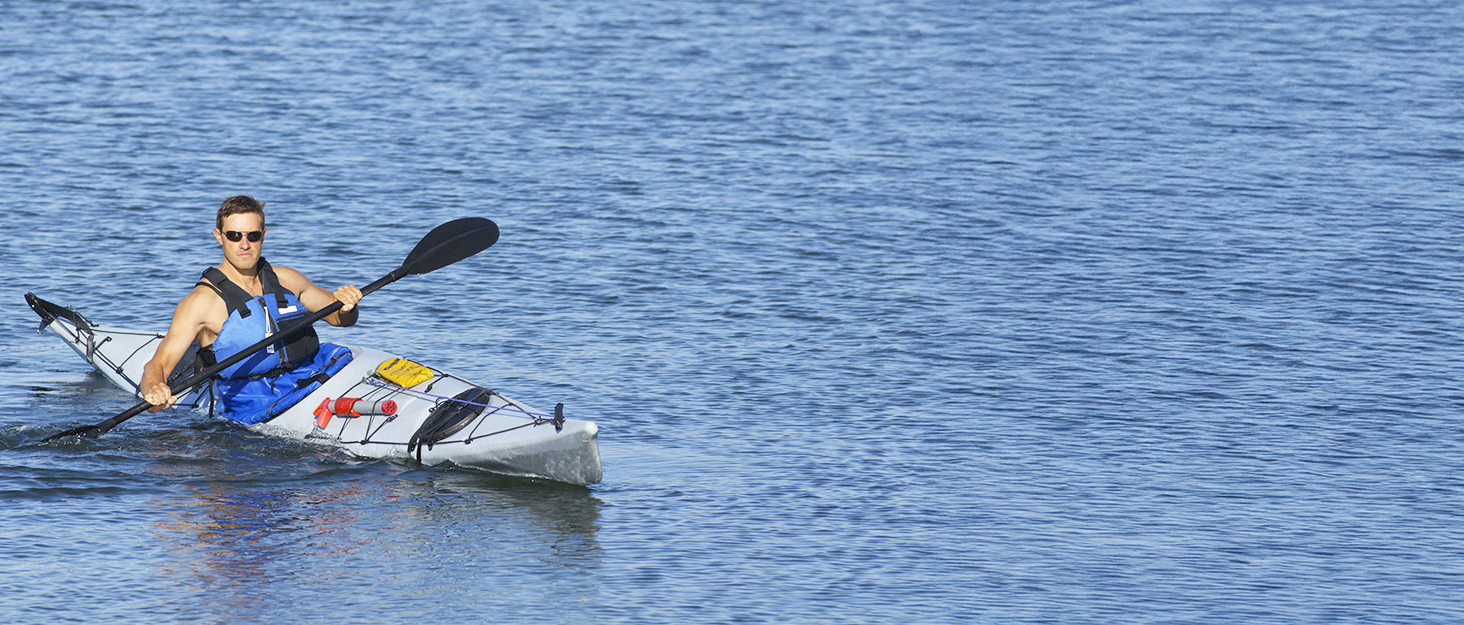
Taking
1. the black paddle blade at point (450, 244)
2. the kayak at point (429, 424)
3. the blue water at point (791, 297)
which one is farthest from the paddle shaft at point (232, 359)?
the black paddle blade at point (450, 244)

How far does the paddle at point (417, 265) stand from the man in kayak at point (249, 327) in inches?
3.9

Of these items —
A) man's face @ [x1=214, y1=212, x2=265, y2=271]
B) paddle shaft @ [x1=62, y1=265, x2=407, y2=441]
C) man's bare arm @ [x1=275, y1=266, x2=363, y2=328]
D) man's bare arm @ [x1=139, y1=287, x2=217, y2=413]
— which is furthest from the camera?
man's bare arm @ [x1=275, y1=266, x2=363, y2=328]

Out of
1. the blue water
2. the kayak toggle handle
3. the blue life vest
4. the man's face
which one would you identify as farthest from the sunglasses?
the blue water

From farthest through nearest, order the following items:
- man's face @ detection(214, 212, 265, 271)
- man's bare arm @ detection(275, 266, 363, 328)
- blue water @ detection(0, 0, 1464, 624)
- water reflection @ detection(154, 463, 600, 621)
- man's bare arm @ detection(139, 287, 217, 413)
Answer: man's bare arm @ detection(275, 266, 363, 328) < man's face @ detection(214, 212, 265, 271) < man's bare arm @ detection(139, 287, 217, 413) < blue water @ detection(0, 0, 1464, 624) < water reflection @ detection(154, 463, 600, 621)

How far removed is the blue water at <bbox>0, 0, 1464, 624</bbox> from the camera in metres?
6.89

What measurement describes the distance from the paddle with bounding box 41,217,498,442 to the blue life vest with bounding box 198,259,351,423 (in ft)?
0.30

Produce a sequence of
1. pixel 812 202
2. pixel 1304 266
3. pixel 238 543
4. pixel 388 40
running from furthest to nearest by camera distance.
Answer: pixel 388 40 → pixel 812 202 → pixel 1304 266 → pixel 238 543

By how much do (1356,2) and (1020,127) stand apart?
7.71m

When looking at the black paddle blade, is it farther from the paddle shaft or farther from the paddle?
the paddle shaft

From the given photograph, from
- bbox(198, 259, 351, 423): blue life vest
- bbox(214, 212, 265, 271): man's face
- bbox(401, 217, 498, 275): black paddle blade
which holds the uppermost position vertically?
bbox(214, 212, 265, 271): man's face

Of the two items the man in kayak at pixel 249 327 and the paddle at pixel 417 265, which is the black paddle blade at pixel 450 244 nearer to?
the paddle at pixel 417 265

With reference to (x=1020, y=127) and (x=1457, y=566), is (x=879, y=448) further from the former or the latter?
(x=1020, y=127)

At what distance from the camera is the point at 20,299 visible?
10961 millimetres

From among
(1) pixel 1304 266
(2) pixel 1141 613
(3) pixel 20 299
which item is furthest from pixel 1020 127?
(2) pixel 1141 613
